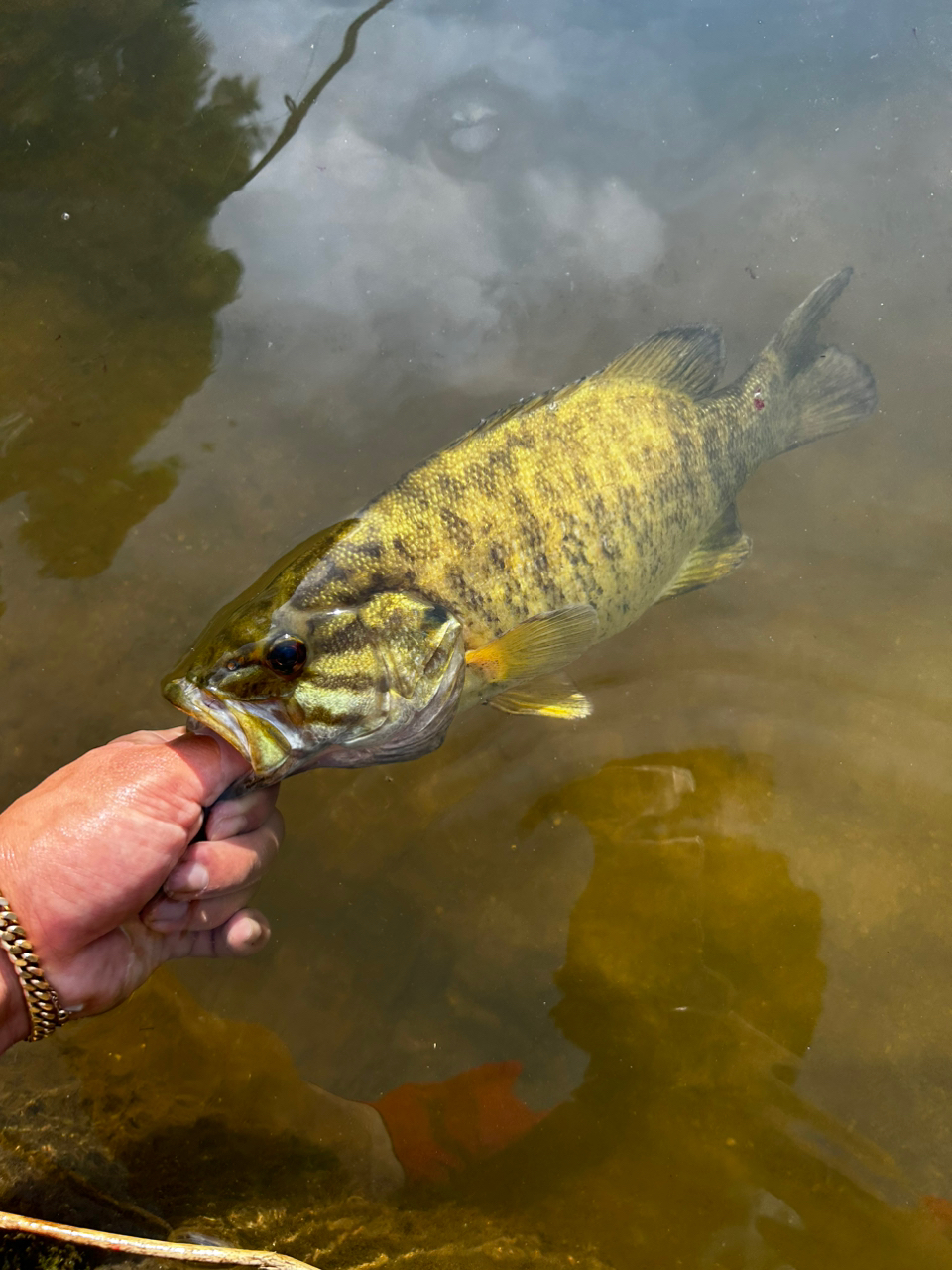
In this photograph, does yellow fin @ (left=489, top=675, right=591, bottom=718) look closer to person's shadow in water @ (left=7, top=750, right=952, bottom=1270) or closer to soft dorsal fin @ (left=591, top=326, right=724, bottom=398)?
person's shadow in water @ (left=7, top=750, right=952, bottom=1270)

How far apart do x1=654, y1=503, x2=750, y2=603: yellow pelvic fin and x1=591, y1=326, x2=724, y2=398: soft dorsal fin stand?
57 centimetres

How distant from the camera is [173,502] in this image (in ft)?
11.6

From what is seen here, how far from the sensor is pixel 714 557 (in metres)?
3.34

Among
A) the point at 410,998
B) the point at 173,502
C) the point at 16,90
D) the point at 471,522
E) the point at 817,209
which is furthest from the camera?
the point at 817,209

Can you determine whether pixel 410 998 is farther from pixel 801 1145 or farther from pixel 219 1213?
pixel 801 1145

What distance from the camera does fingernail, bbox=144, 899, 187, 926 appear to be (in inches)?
87.6

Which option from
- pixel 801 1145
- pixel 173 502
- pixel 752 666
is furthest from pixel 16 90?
pixel 801 1145

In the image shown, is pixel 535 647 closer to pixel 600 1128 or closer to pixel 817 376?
pixel 600 1128

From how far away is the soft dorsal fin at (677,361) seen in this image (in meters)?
3.04

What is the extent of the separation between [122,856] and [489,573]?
4.44 ft

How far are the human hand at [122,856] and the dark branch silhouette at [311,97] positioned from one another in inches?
126

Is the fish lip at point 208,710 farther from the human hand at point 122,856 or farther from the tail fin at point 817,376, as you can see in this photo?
the tail fin at point 817,376

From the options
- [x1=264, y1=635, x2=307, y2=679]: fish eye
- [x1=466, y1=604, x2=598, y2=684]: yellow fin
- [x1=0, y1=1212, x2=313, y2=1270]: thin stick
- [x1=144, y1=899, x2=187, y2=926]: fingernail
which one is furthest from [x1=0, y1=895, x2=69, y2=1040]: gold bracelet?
[x1=466, y1=604, x2=598, y2=684]: yellow fin

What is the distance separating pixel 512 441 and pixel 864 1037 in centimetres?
260
